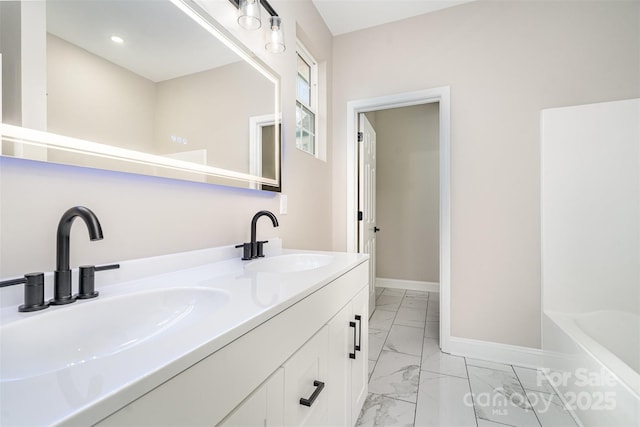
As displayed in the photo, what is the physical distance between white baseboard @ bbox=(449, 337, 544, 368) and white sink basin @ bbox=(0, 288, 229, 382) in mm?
2024

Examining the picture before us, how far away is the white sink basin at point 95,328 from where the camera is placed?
501 millimetres

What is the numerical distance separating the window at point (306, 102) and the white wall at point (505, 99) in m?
0.77

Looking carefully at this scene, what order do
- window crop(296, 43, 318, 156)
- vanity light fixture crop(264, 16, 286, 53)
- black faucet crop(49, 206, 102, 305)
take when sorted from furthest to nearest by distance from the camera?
1. window crop(296, 43, 318, 156)
2. vanity light fixture crop(264, 16, 286, 53)
3. black faucet crop(49, 206, 102, 305)

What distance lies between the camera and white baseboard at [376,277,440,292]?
359 centimetres

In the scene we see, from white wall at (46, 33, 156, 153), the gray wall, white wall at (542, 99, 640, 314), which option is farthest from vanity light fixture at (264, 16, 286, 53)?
the gray wall

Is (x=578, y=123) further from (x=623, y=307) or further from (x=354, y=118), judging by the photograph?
(x=354, y=118)

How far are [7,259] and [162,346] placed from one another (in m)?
0.49

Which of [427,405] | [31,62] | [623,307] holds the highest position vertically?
[31,62]

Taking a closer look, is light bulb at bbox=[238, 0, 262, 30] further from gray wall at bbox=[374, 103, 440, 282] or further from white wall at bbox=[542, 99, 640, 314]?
gray wall at bbox=[374, 103, 440, 282]

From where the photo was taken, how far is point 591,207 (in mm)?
1777

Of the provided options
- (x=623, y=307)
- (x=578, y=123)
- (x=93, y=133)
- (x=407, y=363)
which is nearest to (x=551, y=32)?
(x=578, y=123)

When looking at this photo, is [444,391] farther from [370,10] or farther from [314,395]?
[370,10]

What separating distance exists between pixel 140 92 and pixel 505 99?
7.33 ft

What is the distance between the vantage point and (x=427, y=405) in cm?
153
